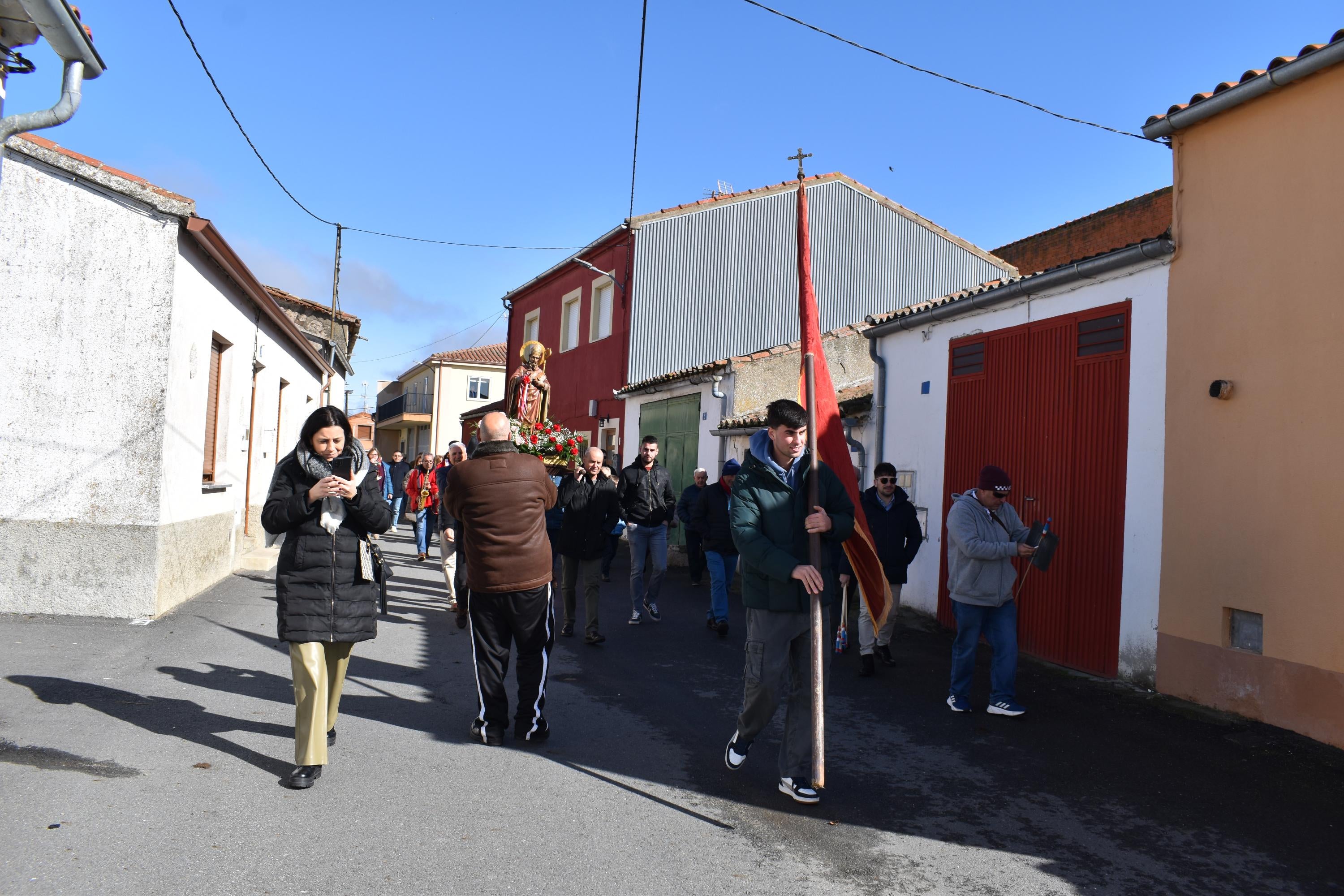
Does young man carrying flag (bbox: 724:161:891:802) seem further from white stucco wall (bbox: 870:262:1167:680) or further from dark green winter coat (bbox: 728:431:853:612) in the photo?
white stucco wall (bbox: 870:262:1167:680)

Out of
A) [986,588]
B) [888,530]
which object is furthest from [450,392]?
[986,588]

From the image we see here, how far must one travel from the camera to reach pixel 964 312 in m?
10.1

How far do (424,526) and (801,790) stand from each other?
11035mm

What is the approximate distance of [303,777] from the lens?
4438mm

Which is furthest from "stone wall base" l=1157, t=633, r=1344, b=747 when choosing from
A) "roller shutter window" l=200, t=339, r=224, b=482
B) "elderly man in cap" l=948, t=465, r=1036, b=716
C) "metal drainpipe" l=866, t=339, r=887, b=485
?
"roller shutter window" l=200, t=339, r=224, b=482

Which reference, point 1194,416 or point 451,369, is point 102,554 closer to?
point 1194,416

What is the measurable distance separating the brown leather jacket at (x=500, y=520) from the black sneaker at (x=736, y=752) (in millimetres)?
1389

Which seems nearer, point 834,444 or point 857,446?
point 834,444

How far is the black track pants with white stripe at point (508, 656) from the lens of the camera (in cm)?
539

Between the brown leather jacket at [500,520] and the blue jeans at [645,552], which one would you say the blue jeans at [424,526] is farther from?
the brown leather jacket at [500,520]

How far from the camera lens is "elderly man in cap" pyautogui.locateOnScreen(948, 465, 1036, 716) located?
6.44 meters

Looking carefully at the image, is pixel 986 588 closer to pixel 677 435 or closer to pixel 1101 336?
pixel 1101 336

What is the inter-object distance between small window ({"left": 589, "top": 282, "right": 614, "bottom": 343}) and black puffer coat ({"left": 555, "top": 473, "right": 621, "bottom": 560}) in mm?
14021

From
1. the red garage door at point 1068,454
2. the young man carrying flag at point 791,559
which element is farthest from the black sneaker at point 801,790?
the red garage door at point 1068,454
